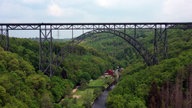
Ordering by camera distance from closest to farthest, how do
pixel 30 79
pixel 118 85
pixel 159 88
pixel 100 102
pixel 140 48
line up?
pixel 159 88 → pixel 118 85 → pixel 30 79 → pixel 140 48 → pixel 100 102

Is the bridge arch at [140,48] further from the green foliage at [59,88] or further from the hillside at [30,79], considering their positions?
the green foliage at [59,88]

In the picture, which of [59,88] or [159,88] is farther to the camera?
[59,88]

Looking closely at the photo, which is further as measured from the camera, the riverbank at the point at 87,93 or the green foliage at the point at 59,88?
the riverbank at the point at 87,93

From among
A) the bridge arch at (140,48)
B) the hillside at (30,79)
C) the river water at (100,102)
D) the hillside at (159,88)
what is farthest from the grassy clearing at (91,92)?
the bridge arch at (140,48)

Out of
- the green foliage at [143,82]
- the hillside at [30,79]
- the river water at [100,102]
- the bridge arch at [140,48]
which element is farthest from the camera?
the river water at [100,102]

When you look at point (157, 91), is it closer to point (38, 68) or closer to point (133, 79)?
point (133, 79)

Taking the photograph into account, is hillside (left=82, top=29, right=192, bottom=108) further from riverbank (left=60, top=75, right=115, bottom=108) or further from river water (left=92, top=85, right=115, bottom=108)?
river water (left=92, top=85, right=115, bottom=108)

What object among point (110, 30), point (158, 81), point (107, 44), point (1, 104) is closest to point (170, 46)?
point (110, 30)

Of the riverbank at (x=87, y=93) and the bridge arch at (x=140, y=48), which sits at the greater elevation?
the bridge arch at (x=140, y=48)

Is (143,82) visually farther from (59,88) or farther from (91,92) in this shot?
(91,92)

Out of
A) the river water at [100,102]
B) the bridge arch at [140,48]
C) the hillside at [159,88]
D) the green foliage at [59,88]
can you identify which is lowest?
the river water at [100,102]

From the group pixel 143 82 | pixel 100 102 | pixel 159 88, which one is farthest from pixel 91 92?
pixel 159 88
